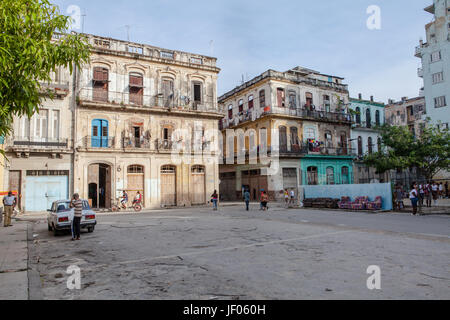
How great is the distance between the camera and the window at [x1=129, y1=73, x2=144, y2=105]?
25250mm

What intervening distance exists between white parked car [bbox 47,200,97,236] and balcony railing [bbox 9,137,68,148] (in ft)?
36.9

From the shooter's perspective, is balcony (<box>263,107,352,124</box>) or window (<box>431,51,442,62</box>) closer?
balcony (<box>263,107,352,124</box>)

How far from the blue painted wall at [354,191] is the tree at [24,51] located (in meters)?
18.7

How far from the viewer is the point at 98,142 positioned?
23656mm

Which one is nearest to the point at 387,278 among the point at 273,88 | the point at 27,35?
the point at 27,35

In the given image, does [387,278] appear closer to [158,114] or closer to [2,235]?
[2,235]

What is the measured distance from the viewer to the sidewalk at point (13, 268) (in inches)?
198

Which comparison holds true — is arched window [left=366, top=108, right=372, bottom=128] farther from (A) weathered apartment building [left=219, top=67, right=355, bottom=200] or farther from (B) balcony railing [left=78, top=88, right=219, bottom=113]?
(B) balcony railing [left=78, top=88, right=219, bottom=113]

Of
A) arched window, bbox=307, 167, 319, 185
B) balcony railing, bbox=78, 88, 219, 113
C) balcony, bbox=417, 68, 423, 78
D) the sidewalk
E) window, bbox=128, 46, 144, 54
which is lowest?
the sidewalk

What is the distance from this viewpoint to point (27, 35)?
615 cm

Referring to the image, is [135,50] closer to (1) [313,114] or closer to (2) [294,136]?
(2) [294,136]

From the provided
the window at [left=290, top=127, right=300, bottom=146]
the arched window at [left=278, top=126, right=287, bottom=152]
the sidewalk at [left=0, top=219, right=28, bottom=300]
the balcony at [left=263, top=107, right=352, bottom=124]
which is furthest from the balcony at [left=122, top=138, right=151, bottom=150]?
the window at [left=290, top=127, right=300, bottom=146]

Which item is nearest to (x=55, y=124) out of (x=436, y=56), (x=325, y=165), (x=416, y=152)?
(x=325, y=165)
